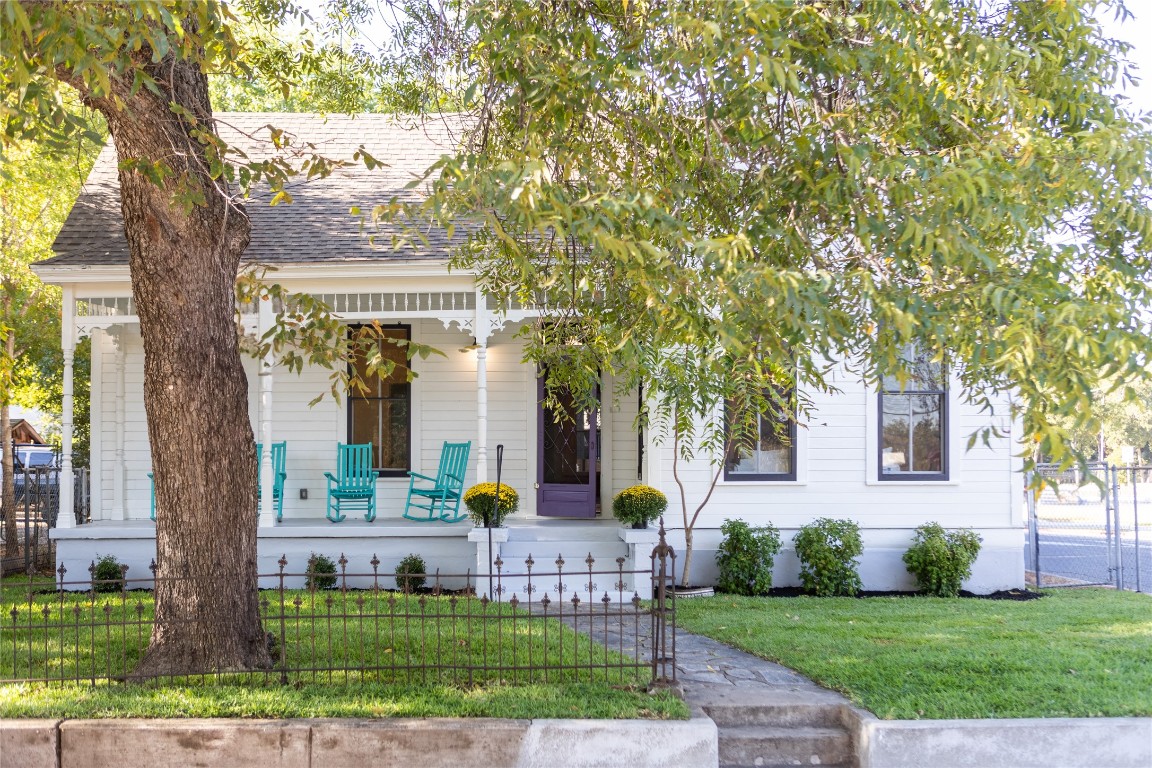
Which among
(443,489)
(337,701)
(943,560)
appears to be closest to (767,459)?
(943,560)

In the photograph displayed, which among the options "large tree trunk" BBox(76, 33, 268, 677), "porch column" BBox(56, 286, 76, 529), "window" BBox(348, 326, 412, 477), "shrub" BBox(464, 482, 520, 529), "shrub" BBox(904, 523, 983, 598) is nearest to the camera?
"large tree trunk" BBox(76, 33, 268, 677)

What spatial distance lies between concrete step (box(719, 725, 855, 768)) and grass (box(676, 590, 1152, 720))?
338 millimetres

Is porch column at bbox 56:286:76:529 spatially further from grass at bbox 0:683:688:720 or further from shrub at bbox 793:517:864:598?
shrub at bbox 793:517:864:598

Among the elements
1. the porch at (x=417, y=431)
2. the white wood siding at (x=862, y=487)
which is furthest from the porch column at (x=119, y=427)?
the white wood siding at (x=862, y=487)

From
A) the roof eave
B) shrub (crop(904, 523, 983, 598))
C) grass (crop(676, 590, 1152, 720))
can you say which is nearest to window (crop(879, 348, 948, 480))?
shrub (crop(904, 523, 983, 598))

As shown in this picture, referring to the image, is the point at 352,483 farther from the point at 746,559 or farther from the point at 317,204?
the point at 746,559

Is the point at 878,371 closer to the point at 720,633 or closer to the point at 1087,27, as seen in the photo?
the point at 1087,27

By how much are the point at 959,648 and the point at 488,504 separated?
511 cm

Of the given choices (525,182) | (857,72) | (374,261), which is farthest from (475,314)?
(525,182)

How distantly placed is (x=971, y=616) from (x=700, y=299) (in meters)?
6.16

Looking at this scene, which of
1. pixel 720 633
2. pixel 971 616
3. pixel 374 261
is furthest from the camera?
pixel 374 261

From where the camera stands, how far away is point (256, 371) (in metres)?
13.4

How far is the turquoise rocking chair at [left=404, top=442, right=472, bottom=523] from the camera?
40.0 ft

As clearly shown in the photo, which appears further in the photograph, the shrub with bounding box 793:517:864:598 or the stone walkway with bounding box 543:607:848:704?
the shrub with bounding box 793:517:864:598
